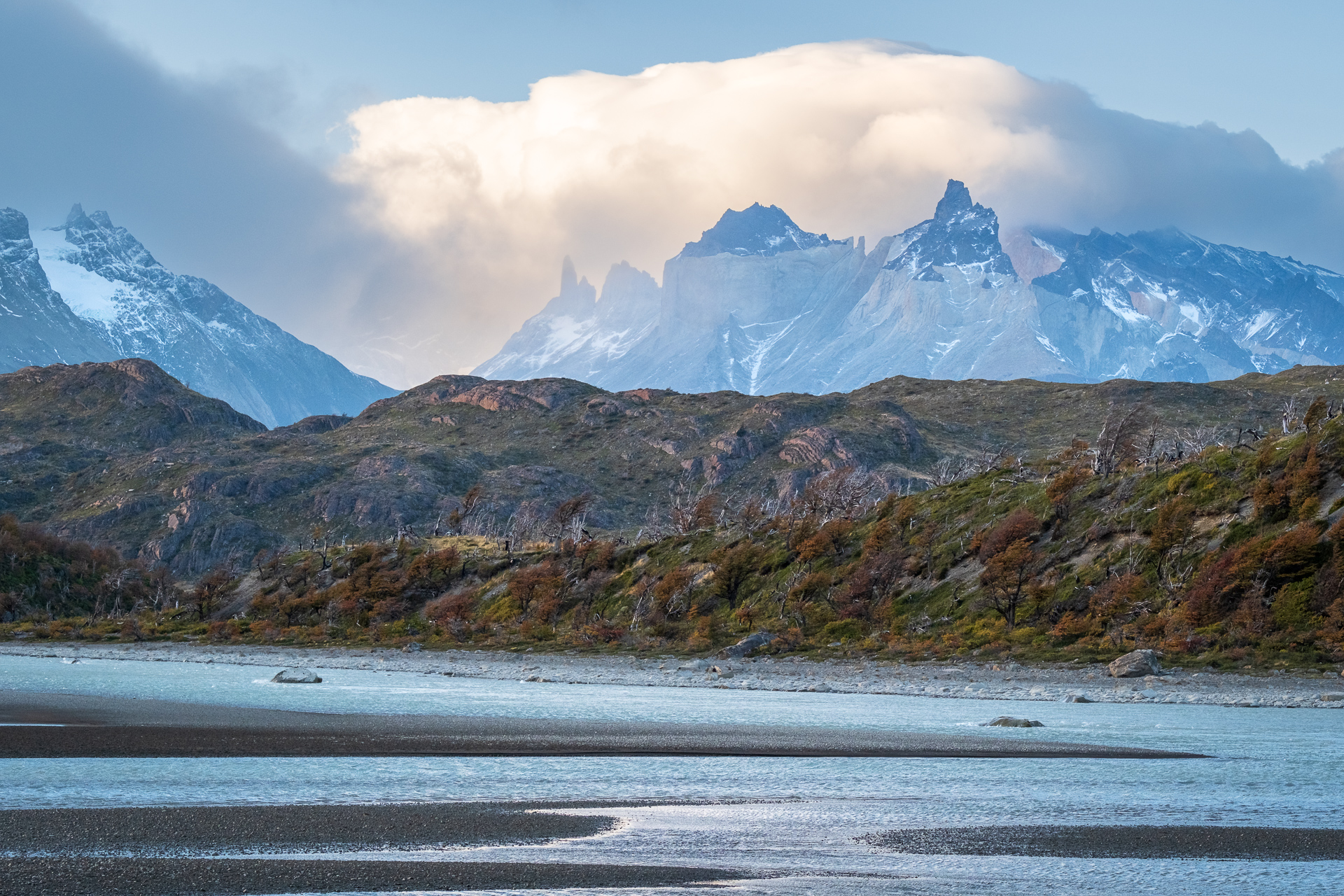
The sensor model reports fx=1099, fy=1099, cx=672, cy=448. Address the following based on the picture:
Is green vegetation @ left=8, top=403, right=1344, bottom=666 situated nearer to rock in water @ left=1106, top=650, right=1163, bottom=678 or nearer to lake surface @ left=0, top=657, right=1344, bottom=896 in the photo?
rock in water @ left=1106, top=650, right=1163, bottom=678

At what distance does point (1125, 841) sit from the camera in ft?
48.5

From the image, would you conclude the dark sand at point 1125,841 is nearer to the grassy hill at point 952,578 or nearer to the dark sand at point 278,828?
the dark sand at point 278,828

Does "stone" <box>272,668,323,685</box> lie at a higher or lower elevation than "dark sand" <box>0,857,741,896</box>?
lower

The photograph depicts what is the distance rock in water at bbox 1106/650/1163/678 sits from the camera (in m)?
48.3

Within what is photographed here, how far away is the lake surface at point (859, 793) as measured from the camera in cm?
1277

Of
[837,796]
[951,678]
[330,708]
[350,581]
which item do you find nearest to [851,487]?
[350,581]

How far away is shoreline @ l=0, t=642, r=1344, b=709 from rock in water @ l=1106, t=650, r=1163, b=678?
60 centimetres

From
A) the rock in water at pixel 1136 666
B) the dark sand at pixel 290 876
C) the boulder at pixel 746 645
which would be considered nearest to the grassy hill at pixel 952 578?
the boulder at pixel 746 645

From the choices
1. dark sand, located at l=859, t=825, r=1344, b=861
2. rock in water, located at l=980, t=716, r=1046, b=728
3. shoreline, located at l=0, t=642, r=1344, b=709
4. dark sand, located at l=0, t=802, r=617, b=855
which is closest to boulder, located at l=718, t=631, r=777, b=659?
shoreline, located at l=0, t=642, r=1344, b=709

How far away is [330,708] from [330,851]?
945 inches

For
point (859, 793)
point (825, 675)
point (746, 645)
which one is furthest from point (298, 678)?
point (859, 793)

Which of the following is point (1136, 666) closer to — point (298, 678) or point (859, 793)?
point (859, 793)

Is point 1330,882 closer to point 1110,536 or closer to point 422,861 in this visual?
point 422,861

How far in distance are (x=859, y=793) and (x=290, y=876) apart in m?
10.4
